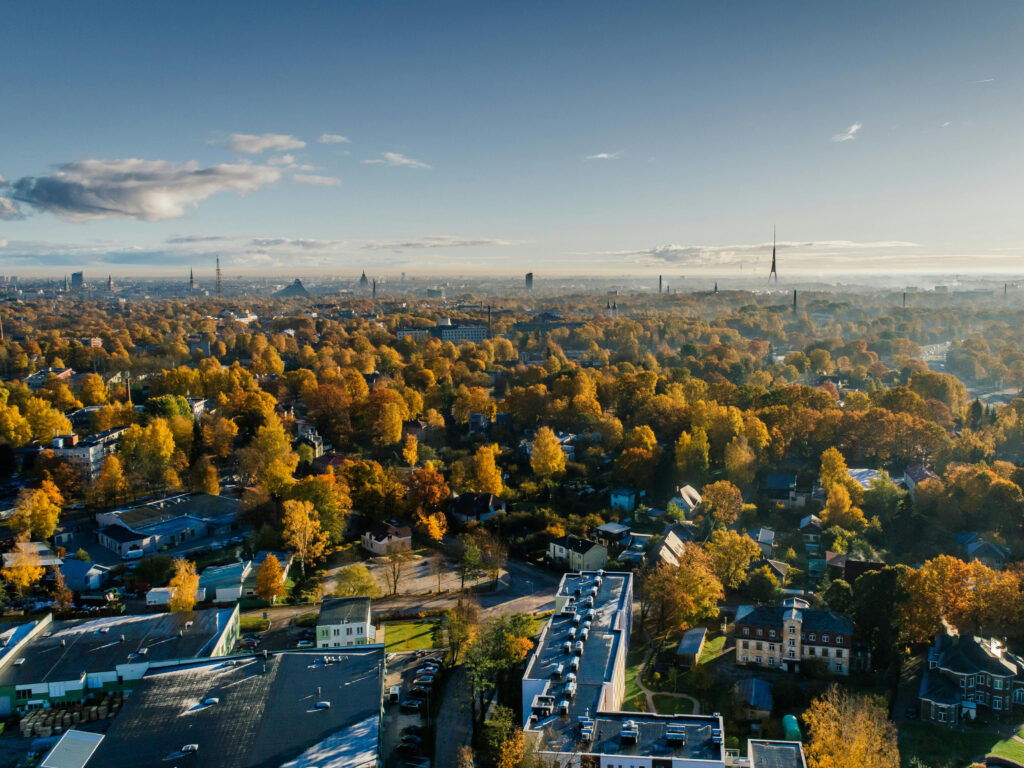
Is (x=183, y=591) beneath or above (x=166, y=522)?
above

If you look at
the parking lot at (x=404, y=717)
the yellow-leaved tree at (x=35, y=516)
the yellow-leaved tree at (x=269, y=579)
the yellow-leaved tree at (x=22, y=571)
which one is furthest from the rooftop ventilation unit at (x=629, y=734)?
the yellow-leaved tree at (x=35, y=516)

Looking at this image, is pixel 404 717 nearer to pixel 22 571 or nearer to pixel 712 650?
pixel 712 650

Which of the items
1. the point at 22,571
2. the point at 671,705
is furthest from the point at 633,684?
the point at 22,571

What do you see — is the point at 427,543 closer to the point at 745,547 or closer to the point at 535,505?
the point at 535,505

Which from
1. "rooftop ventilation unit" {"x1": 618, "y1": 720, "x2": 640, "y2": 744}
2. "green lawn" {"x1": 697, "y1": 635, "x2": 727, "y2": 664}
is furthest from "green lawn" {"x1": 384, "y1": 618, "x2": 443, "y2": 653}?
"rooftop ventilation unit" {"x1": 618, "y1": 720, "x2": 640, "y2": 744}

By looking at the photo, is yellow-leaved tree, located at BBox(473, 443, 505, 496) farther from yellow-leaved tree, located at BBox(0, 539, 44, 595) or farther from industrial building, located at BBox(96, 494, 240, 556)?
yellow-leaved tree, located at BBox(0, 539, 44, 595)

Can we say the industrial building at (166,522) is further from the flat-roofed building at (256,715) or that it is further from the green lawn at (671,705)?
the green lawn at (671,705)
